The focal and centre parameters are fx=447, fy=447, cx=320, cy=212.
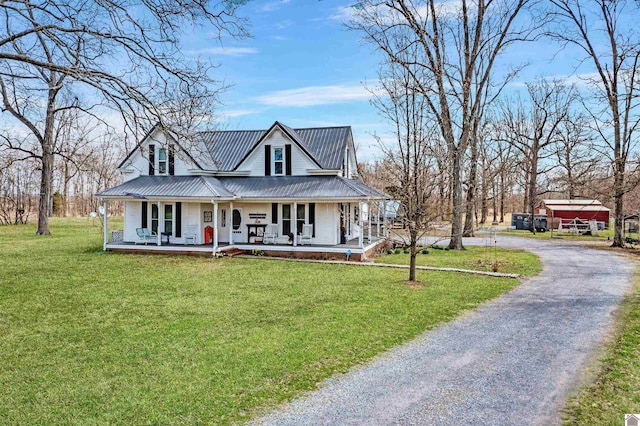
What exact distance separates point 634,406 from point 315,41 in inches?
482

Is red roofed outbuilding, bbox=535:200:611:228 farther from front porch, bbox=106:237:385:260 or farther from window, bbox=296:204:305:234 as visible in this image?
window, bbox=296:204:305:234

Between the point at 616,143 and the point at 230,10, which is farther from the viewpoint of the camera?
the point at 616,143

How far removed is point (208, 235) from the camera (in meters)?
21.0

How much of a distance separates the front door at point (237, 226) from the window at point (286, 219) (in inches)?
84.4

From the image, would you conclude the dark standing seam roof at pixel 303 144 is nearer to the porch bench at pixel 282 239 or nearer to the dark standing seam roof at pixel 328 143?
the dark standing seam roof at pixel 328 143

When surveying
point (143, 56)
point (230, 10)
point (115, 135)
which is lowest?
point (115, 135)

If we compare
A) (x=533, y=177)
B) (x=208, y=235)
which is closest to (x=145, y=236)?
(x=208, y=235)

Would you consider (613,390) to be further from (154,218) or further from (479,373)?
(154,218)

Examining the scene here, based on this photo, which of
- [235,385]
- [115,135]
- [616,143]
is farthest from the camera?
[616,143]

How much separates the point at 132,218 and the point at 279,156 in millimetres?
7624

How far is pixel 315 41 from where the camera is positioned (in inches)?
551

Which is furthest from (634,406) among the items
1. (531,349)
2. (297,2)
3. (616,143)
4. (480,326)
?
Result: (616,143)

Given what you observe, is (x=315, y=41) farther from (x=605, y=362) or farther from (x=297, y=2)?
(x=605, y=362)

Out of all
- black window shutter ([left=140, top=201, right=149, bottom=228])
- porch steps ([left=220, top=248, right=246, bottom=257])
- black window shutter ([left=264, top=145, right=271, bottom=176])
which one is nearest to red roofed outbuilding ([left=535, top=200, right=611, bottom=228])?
black window shutter ([left=264, top=145, right=271, bottom=176])
